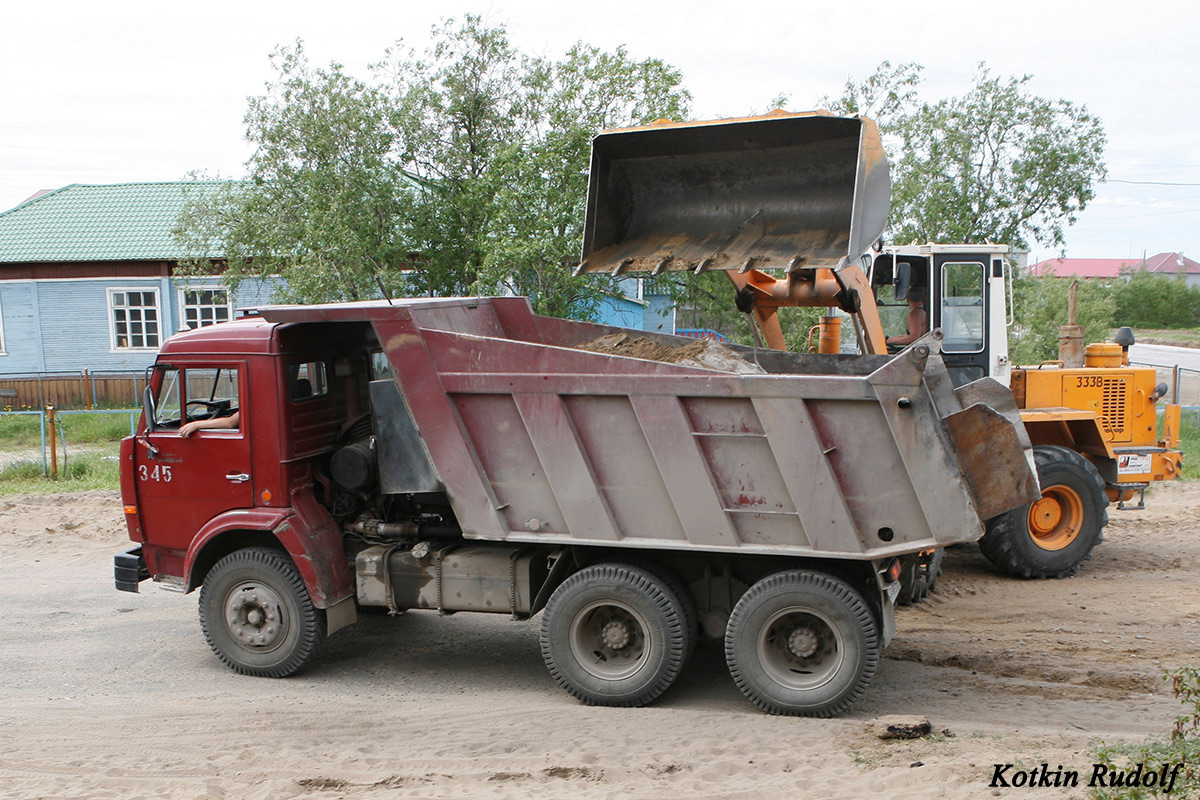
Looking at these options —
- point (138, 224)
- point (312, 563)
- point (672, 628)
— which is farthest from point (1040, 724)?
point (138, 224)

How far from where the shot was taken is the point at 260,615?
6918 mm

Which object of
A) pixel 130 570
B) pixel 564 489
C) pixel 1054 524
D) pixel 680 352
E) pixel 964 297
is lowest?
pixel 1054 524

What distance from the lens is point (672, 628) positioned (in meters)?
6.14

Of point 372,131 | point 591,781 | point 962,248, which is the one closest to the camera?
point 591,781

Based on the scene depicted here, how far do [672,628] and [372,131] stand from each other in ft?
39.1

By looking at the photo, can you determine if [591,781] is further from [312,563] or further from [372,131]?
[372,131]

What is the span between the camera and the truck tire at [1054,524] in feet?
30.1

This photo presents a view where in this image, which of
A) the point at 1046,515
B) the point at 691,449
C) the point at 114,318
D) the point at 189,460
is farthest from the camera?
the point at 114,318

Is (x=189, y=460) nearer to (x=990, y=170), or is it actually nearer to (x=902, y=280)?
(x=902, y=280)

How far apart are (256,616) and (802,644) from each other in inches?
154

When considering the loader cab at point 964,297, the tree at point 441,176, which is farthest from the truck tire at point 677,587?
the tree at point 441,176

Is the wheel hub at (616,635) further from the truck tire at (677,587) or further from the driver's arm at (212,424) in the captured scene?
the driver's arm at (212,424)

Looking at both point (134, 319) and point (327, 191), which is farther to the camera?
point (134, 319)

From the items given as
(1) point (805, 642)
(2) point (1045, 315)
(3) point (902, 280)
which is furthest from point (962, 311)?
(2) point (1045, 315)
